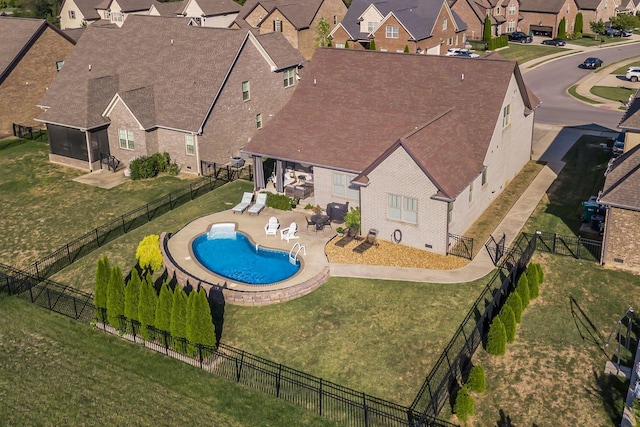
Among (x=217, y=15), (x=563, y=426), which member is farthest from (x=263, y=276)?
(x=217, y=15)

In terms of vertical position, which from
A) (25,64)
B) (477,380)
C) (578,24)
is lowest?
(477,380)

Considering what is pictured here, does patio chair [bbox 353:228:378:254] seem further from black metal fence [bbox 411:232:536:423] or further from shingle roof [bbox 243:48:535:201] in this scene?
black metal fence [bbox 411:232:536:423]

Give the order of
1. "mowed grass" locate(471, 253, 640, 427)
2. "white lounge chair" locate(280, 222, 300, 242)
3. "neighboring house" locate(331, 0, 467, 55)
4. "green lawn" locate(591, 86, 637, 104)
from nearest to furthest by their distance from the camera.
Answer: "mowed grass" locate(471, 253, 640, 427) < "white lounge chair" locate(280, 222, 300, 242) < "green lawn" locate(591, 86, 637, 104) < "neighboring house" locate(331, 0, 467, 55)

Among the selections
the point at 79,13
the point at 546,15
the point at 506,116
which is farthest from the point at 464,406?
the point at 79,13

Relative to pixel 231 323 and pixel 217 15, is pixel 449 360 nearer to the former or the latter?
pixel 231 323

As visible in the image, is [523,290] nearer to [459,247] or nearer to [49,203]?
[459,247]

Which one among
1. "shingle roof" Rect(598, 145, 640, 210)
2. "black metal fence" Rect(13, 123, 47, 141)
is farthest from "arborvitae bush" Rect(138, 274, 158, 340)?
"black metal fence" Rect(13, 123, 47, 141)
